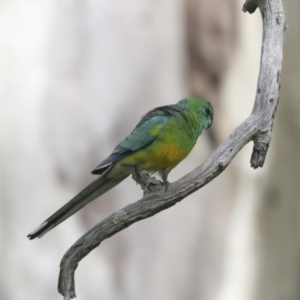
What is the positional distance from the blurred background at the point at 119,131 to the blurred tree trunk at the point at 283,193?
51 millimetres

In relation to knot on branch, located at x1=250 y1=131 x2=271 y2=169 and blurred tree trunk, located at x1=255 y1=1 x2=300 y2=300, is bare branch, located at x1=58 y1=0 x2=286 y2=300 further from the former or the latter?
blurred tree trunk, located at x1=255 y1=1 x2=300 y2=300

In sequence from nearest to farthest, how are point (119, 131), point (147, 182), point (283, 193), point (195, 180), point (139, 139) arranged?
point (195, 180), point (147, 182), point (139, 139), point (119, 131), point (283, 193)

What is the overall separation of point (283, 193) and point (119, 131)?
3.65 feet

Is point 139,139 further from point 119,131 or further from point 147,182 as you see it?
point 119,131

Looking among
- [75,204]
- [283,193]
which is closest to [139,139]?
[75,204]

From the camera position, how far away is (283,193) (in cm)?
342

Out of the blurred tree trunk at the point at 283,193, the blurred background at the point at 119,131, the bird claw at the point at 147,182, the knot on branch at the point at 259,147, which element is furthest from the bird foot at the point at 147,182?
the blurred tree trunk at the point at 283,193

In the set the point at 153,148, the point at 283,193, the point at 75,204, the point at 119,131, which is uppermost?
the point at 119,131

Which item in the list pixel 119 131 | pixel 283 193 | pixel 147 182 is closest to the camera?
pixel 147 182

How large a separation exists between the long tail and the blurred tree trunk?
1575 millimetres

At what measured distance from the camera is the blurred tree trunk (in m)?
3.32

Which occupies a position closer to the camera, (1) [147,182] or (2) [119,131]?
(1) [147,182]

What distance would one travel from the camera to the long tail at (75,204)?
1766mm

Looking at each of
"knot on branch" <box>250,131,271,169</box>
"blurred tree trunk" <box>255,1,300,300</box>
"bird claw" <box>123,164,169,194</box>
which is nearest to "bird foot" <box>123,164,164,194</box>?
"bird claw" <box>123,164,169,194</box>
